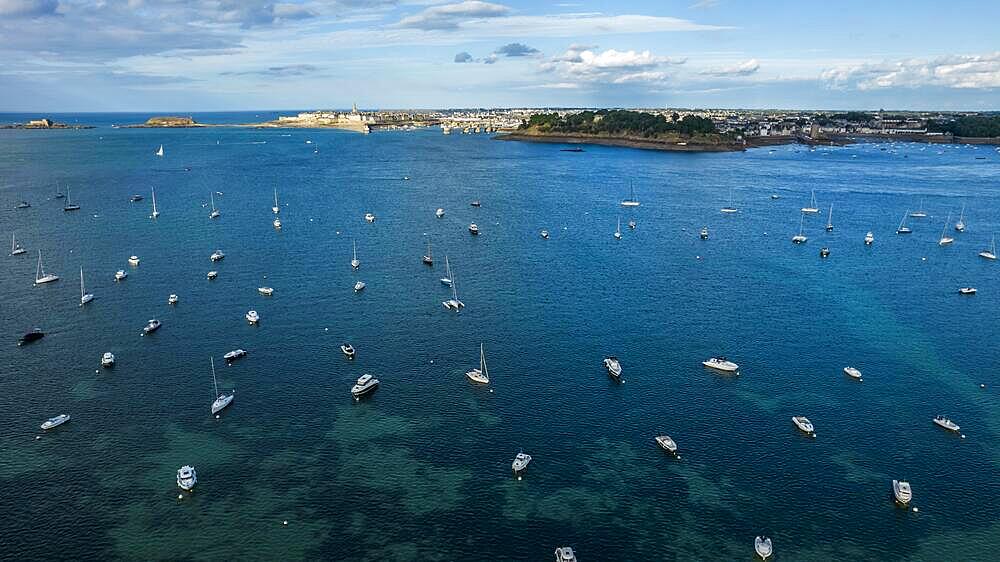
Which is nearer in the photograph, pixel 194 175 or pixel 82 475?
pixel 82 475

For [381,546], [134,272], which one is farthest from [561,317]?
[134,272]

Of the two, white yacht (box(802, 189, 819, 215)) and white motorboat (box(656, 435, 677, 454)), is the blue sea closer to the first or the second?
white motorboat (box(656, 435, 677, 454))

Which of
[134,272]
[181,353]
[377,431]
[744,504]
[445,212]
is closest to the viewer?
[744,504]

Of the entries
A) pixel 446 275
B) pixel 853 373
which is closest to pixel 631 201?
pixel 446 275

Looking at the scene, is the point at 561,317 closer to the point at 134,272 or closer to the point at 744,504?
the point at 744,504

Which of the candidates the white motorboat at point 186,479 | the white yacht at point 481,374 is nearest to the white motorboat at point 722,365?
the white yacht at point 481,374

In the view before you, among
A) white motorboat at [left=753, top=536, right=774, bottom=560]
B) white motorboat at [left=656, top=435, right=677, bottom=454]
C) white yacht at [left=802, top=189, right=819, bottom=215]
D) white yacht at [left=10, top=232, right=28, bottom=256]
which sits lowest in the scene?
white motorboat at [left=753, top=536, right=774, bottom=560]

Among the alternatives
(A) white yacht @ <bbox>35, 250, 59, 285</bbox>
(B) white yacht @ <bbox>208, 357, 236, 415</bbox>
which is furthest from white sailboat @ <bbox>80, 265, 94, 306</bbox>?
(B) white yacht @ <bbox>208, 357, 236, 415</bbox>
